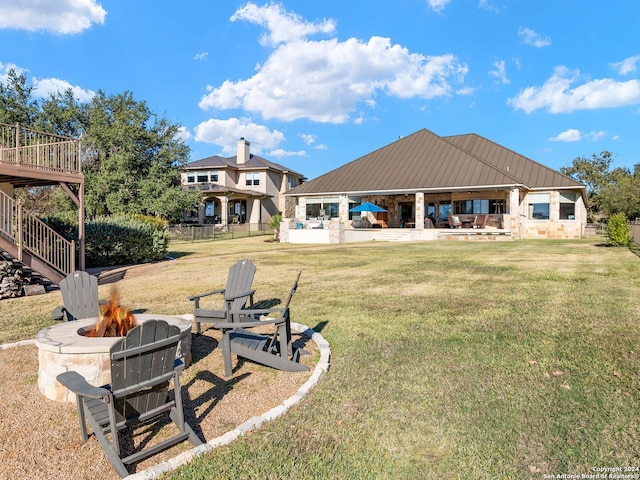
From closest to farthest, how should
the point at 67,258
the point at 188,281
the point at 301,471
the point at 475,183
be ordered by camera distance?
1. the point at 301,471
2. the point at 188,281
3. the point at 67,258
4. the point at 475,183

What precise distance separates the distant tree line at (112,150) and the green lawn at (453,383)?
2165 cm

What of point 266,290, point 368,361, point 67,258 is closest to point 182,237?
point 67,258

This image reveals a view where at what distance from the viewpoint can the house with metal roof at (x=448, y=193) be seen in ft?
88.7

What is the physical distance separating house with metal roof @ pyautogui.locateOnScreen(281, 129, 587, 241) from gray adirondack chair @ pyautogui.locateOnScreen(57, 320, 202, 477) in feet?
77.3

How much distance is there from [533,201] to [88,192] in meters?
31.6

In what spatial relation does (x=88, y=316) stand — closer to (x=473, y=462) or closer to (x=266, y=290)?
(x=266, y=290)

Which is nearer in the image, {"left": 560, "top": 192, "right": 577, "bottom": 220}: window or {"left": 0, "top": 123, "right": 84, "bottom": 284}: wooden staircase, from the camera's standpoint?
{"left": 0, "top": 123, "right": 84, "bottom": 284}: wooden staircase

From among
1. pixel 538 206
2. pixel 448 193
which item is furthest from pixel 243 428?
pixel 448 193

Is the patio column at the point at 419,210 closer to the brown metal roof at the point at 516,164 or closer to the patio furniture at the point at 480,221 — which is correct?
the patio furniture at the point at 480,221

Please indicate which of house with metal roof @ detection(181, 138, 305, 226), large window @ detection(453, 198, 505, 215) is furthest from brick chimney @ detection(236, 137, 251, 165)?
large window @ detection(453, 198, 505, 215)

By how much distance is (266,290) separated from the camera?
9.97 meters

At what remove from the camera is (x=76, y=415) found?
12.5ft

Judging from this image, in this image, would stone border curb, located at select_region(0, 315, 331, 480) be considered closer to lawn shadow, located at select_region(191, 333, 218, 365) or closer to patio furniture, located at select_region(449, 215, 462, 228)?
lawn shadow, located at select_region(191, 333, 218, 365)

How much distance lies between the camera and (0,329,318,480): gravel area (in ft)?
9.93
